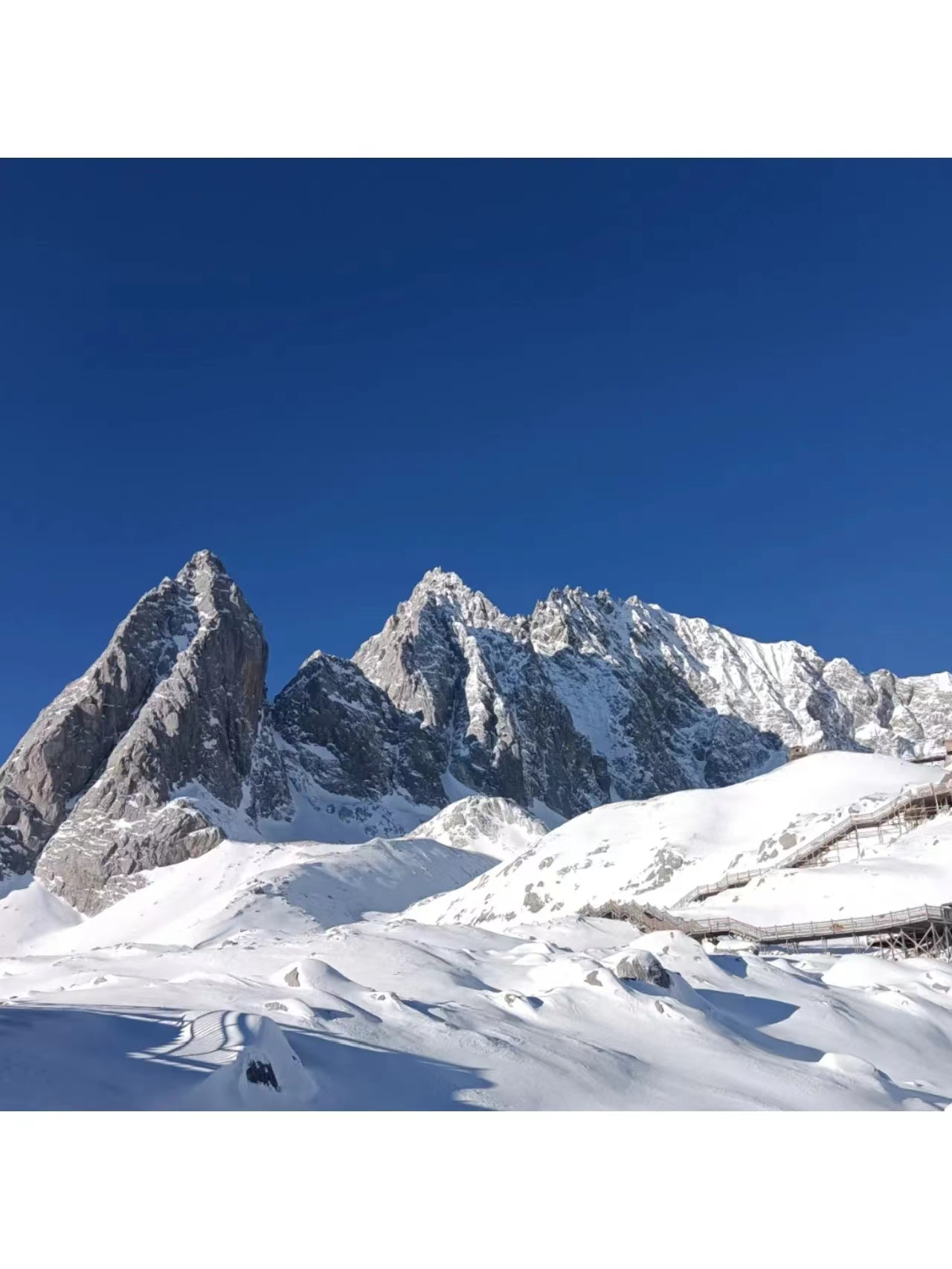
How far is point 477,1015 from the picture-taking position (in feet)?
119

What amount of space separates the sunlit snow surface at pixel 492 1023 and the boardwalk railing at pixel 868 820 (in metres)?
6.27

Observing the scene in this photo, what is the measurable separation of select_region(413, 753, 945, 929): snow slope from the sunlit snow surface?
15604mm

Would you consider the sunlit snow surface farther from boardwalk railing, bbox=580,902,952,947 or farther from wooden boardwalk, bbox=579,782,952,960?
wooden boardwalk, bbox=579,782,952,960

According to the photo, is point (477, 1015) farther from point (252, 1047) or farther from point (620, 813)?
point (620, 813)

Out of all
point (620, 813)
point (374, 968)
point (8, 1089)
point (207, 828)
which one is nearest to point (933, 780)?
point (620, 813)

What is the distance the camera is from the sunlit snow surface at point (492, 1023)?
24766 mm

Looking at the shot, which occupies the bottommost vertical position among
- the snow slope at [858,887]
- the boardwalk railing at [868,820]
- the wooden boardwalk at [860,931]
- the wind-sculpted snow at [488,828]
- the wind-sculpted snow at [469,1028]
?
the wind-sculpted snow at [469,1028]

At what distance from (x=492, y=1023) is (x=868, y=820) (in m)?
62.1

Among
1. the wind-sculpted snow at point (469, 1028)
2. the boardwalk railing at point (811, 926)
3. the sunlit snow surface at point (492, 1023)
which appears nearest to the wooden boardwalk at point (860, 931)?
the boardwalk railing at point (811, 926)

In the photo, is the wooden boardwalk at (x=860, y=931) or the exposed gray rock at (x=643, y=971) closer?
the exposed gray rock at (x=643, y=971)

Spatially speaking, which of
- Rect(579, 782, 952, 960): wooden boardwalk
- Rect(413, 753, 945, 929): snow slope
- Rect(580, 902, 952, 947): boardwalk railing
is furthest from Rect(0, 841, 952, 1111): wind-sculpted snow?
Rect(413, 753, 945, 929): snow slope

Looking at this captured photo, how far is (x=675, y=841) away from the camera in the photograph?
10481 centimetres

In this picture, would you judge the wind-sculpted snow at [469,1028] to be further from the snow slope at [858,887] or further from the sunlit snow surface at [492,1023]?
the snow slope at [858,887]
